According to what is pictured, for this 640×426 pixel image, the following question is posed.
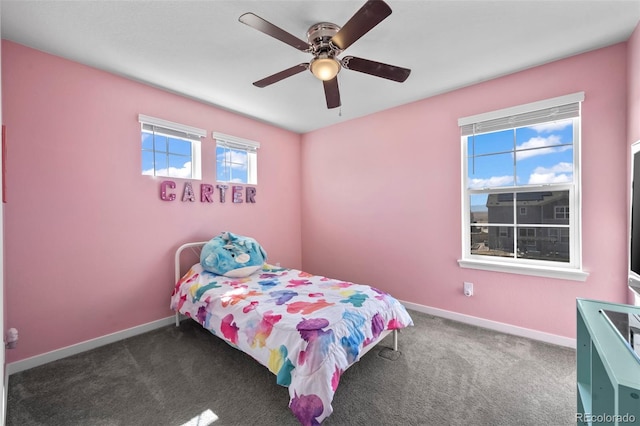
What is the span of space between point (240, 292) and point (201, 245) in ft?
3.69

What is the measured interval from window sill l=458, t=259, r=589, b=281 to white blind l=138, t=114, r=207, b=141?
10.7 feet

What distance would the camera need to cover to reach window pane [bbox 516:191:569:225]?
244 cm

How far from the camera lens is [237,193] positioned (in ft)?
11.5

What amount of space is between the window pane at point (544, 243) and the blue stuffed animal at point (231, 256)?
8.85 feet

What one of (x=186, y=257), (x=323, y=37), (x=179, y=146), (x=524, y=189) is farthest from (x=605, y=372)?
(x=179, y=146)

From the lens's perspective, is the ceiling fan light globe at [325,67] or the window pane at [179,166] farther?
the window pane at [179,166]

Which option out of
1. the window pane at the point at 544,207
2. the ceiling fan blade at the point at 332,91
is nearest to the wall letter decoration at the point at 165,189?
the ceiling fan blade at the point at 332,91

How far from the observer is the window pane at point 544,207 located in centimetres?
244

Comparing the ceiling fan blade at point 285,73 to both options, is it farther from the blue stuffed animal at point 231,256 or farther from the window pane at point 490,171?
the window pane at point 490,171

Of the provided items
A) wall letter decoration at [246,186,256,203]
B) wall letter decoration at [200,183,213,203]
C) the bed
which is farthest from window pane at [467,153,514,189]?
wall letter decoration at [200,183,213,203]

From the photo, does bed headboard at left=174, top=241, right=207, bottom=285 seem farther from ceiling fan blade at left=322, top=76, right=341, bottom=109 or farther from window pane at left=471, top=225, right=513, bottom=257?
window pane at left=471, top=225, right=513, bottom=257

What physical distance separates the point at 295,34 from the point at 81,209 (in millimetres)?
2315

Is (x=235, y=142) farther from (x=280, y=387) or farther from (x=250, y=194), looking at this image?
(x=280, y=387)

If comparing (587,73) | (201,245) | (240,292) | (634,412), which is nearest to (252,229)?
(201,245)
